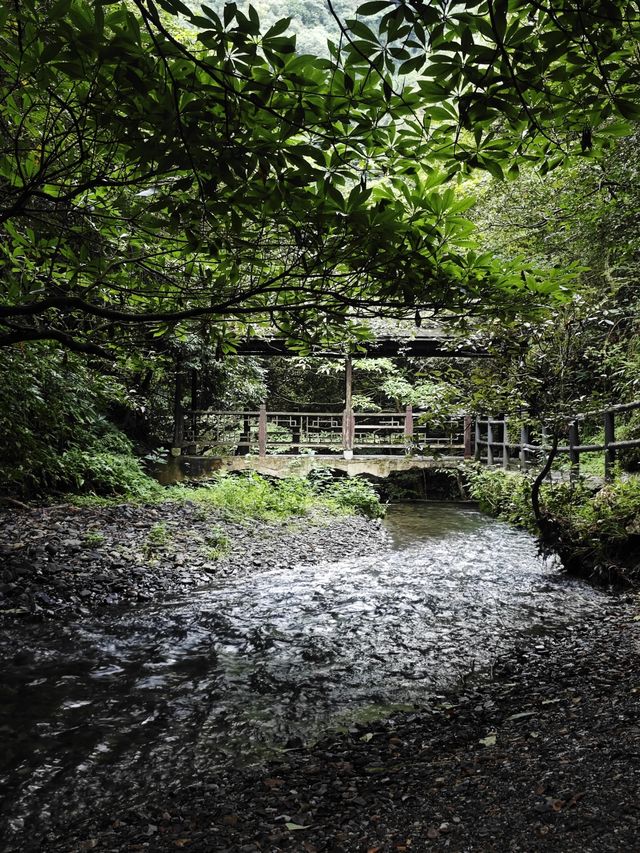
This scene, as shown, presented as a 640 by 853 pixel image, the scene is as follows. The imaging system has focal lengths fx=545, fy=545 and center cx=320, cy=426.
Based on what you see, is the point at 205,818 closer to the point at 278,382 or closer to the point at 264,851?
the point at 264,851

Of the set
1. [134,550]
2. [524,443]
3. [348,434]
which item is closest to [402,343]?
[348,434]

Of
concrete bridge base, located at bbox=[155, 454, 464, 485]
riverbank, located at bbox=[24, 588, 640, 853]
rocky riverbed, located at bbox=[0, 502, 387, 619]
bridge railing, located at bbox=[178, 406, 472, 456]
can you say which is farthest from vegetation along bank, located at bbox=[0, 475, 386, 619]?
riverbank, located at bbox=[24, 588, 640, 853]

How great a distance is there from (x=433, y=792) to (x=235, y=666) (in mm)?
2142

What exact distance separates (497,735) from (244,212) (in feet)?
9.29

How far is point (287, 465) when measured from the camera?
1434cm

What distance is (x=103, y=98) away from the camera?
7.23 feet

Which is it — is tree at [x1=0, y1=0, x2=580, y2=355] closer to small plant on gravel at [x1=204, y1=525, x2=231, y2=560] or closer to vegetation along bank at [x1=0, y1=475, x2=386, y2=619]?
vegetation along bank at [x1=0, y1=475, x2=386, y2=619]

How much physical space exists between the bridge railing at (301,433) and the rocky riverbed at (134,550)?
4779mm

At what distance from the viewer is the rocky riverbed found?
5.49 meters

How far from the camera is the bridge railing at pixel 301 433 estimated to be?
14641mm

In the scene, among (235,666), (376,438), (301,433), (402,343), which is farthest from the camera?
(376,438)

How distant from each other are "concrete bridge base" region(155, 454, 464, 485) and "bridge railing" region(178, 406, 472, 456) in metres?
0.39

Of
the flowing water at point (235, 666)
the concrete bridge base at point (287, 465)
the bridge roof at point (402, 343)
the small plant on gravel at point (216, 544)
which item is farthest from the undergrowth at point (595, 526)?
the concrete bridge base at point (287, 465)

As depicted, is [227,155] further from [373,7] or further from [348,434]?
[348,434]
